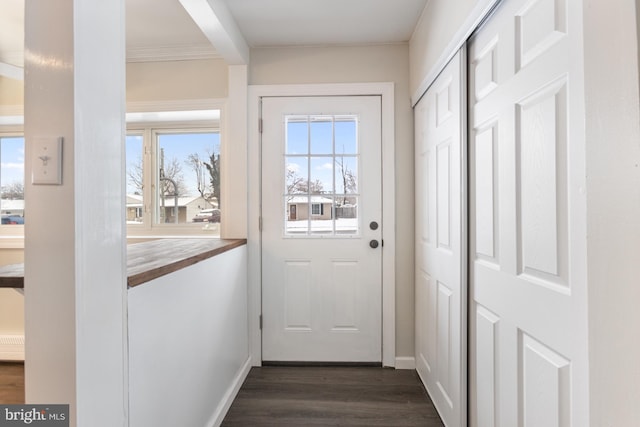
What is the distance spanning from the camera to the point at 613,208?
2.05 feet

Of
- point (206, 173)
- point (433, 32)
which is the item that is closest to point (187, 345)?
point (206, 173)

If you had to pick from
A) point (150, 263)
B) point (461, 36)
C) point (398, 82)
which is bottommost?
point (150, 263)

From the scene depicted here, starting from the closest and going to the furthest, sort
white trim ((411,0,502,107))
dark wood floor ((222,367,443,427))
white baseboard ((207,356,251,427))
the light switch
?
the light switch, white trim ((411,0,502,107)), white baseboard ((207,356,251,427)), dark wood floor ((222,367,443,427))

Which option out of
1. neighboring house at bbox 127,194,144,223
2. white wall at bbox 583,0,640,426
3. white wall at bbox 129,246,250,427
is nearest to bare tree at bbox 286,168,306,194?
white wall at bbox 129,246,250,427

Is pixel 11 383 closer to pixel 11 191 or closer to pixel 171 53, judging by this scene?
pixel 11 191

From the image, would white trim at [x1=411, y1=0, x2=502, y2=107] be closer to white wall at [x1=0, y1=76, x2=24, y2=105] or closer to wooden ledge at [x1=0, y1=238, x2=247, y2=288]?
wooden ledge at [x1=0, y1=238, x2=247, y2=288]

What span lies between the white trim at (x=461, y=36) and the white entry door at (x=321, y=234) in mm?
548

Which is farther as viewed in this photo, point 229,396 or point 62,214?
point 229,396

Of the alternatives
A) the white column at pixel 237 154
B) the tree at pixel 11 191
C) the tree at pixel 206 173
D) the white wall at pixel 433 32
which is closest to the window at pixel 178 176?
the tree at pixel 206 173

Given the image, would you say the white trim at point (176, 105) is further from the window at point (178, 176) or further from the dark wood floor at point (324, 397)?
the dark wood floor at point (324, 397)

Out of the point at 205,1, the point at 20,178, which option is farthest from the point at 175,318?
the point at 20,178

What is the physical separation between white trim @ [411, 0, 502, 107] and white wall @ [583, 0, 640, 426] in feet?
2.02

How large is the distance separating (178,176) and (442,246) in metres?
2.28

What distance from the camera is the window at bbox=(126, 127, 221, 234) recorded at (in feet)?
9.35
